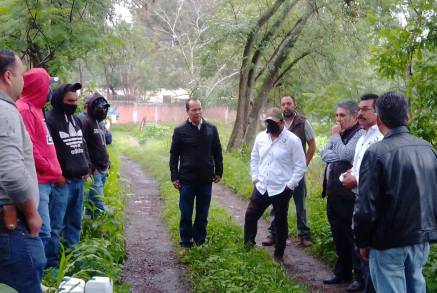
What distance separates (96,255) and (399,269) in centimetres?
305

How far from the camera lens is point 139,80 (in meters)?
38.4

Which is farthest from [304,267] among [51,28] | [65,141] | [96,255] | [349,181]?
[51,28]

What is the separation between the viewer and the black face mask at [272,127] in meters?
6.41

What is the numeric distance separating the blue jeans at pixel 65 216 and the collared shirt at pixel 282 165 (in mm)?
2328

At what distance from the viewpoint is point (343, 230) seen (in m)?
5.84

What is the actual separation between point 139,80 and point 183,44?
33.9 ft

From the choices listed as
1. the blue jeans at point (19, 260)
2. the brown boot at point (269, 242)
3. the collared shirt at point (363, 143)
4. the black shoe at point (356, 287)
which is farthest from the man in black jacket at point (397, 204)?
the brown boot at point (269, 242)

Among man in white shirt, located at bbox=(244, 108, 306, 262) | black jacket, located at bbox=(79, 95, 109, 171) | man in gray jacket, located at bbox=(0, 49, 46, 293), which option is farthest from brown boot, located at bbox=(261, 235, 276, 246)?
man in gray jacket, located at bbox=(0, 49, 46, 293)

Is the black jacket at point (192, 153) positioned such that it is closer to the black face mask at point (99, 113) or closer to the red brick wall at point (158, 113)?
the black face mask at point (99, 113)

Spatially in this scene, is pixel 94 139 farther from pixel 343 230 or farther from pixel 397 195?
pixel 397 195

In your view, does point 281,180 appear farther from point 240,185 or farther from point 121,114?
point 121,114

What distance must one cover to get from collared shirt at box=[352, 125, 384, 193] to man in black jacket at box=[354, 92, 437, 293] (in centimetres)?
120

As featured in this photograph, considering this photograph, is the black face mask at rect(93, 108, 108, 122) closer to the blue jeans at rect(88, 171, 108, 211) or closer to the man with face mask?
the man with face mask

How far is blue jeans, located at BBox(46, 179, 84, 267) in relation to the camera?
513cm
